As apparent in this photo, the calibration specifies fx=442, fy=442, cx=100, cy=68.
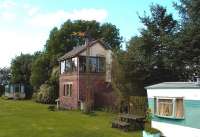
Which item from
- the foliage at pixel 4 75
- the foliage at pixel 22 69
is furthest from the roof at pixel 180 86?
the foliage at pixel 4 75

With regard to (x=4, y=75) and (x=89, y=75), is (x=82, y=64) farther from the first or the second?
(x=4, y=75)

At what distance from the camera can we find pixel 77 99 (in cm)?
5050

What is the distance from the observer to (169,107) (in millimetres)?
23969

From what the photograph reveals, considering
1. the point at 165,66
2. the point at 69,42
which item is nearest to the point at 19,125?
the point at 165,66

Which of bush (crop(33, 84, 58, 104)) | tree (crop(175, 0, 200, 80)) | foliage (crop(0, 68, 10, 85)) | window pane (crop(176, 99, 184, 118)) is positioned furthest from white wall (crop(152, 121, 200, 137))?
foliage (crop(0, 68, 10, 85))

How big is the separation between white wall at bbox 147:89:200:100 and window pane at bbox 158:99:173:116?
38cm

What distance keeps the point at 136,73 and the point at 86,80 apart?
13196 millimetres

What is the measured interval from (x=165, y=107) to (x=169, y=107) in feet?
→ 1.48

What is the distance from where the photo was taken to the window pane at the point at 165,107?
23798mm

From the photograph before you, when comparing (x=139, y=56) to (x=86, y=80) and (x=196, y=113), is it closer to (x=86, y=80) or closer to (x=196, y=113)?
(x=86, y=80)

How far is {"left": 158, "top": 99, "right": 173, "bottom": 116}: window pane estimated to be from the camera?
23798mm

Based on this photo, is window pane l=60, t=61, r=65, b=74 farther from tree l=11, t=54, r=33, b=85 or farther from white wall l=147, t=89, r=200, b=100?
white wall l=147, t=89, r=200, b=100

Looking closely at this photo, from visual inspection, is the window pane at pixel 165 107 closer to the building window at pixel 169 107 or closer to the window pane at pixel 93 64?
the building window at pixel 169 107

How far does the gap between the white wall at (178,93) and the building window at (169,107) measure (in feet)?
0.77
